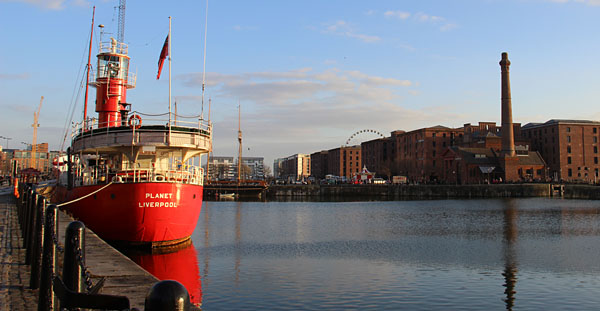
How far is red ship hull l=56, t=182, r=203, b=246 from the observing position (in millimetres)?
23266

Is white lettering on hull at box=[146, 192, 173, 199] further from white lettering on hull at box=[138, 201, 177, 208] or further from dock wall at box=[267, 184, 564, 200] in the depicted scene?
dock wall at box=[267, 184, 564, 200]

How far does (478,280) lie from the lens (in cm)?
2041

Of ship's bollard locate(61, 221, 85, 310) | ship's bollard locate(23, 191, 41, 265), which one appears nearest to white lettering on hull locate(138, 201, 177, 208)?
ship's bollard locate(23, 191, 41, 265)

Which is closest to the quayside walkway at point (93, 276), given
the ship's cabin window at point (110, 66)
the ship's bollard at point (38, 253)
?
the ship's bollard at point (38, 253)

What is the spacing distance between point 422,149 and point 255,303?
144 metres

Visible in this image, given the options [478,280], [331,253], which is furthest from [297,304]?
[331,253]

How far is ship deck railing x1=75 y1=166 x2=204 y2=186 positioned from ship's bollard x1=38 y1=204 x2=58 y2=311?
601 inches

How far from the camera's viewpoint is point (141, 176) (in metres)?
23.7

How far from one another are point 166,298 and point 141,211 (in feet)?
68.5

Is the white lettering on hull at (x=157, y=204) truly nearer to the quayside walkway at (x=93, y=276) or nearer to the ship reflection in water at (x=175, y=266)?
the ship reflection in water at (x=175, y=266)

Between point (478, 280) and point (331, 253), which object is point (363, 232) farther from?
point (478, 280)

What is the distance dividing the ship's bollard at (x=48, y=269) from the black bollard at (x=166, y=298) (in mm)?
4675

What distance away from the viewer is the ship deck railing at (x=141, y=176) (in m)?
24.0

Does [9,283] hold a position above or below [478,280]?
above
